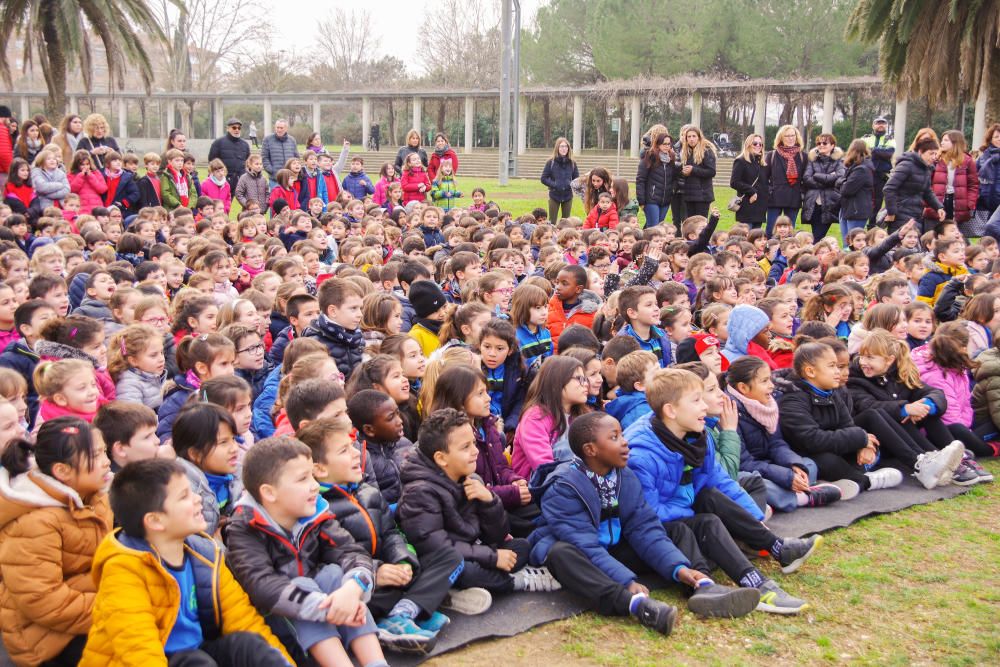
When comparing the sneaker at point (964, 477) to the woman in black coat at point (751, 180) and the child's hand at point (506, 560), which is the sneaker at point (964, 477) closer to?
the child's hand at point (506, 560)

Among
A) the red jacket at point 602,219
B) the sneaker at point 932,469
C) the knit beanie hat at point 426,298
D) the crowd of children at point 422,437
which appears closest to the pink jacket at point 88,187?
the crowd of children at point 422,437

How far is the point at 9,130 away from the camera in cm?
1398

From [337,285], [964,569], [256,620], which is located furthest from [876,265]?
[256,620]

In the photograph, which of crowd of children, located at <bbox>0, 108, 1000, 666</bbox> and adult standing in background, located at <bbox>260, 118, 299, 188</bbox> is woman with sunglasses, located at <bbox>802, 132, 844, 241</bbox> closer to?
crowd of children, located at <bbox>0, 108, 1000, 666</bbox>

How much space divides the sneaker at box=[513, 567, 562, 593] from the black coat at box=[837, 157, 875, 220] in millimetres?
10245

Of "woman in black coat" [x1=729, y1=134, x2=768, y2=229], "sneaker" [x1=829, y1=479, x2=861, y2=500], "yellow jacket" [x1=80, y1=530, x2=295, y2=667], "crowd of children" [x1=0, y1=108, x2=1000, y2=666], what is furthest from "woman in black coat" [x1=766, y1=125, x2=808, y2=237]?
"yellow jacket" [x1=80, y1=530, x2=295, y2=667]

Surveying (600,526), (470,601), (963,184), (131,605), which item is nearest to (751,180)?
(963,184)

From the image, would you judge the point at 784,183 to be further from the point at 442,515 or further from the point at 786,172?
the point at 442,515

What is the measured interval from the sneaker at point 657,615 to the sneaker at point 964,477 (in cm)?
309

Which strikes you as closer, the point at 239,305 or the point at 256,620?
the point at 256,620

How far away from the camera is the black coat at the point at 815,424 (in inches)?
237

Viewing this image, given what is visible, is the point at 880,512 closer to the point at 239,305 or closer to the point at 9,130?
the point at 239,305

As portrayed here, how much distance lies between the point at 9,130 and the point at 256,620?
12.8 meters

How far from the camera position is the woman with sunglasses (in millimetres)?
13680
